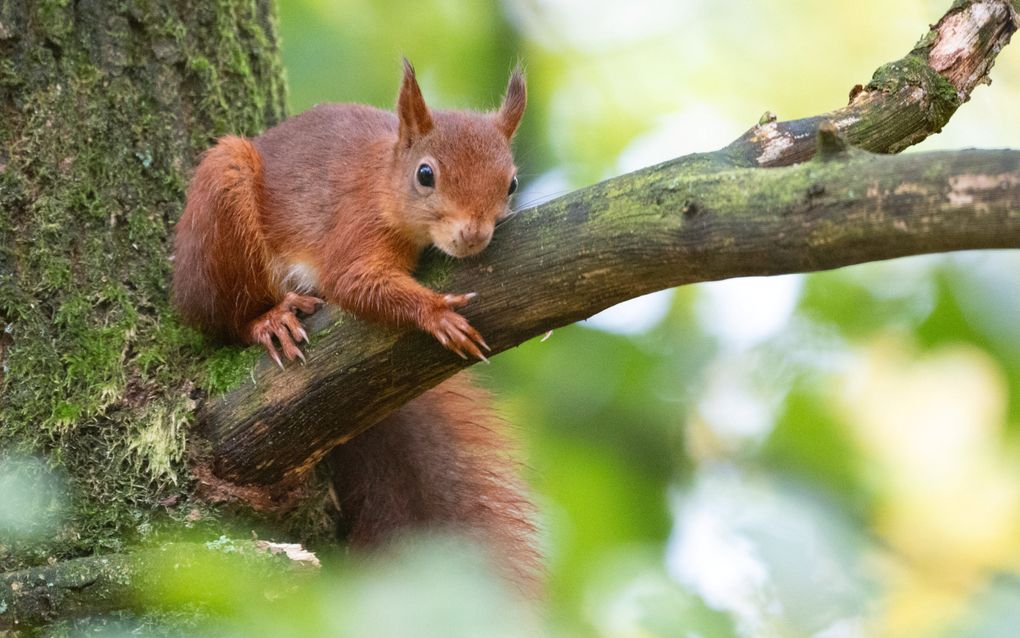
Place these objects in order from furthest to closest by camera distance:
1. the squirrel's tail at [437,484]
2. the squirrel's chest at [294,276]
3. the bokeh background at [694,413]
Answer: the squirrel's chest at [294,276], the squirrel's tail at [437,484], the bokeh background at [694,413]

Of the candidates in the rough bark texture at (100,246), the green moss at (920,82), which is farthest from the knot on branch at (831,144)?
the rough bark texture at (100,246)

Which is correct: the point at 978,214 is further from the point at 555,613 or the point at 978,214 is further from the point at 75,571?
the point at 75,571

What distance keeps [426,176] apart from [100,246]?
83 cm

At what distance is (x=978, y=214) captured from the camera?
1485 mm

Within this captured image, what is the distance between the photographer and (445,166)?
2748mm

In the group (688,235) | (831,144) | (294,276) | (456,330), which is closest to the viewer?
(831,144)

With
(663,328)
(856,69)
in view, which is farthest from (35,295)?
(856,69)

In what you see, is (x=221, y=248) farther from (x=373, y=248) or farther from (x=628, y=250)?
(x=628, y=250)

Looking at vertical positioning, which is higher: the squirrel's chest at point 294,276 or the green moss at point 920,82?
the green moss at point 920,82

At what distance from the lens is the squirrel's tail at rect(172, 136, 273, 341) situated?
2.63 metres

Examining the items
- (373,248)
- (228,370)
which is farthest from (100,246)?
(373,248)

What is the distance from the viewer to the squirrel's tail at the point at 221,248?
2.63 metres

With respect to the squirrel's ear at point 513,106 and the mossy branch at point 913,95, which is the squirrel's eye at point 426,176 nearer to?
the squirrel's ear at point 513,106

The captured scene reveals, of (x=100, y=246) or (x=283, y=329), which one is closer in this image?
(x=283, y=329)
